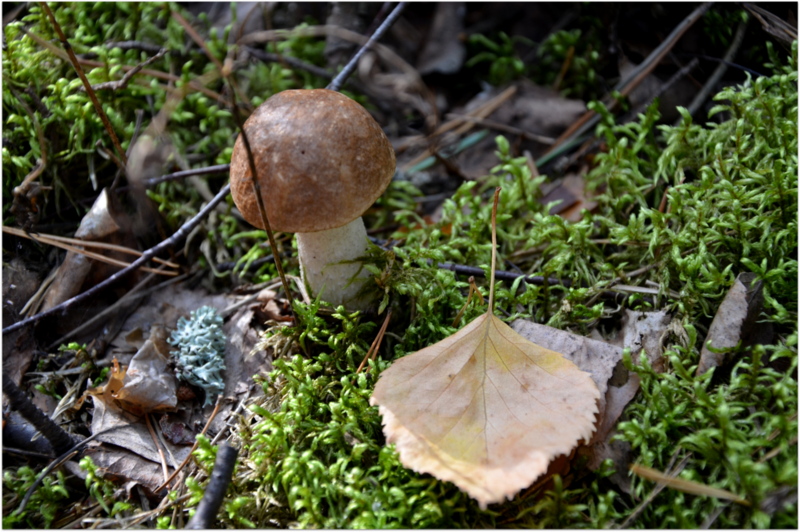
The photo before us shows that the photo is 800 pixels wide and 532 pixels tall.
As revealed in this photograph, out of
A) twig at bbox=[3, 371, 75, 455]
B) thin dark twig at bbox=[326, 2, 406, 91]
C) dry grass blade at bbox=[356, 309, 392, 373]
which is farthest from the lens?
thin dark twig at bbox=[326, 2, 406, 91]

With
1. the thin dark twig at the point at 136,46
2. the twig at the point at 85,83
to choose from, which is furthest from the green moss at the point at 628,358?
the thin dark twig at the point at 136,46

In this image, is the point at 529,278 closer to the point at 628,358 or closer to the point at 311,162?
the point at 628,358

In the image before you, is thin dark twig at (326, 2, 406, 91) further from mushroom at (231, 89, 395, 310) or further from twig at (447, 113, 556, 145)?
twig at (447, 113, 556, 145)

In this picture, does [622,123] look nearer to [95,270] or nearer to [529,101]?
[529,101]

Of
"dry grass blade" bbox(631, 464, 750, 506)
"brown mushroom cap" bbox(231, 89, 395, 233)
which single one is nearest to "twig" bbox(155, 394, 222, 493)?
"brown mushroom cap" bbox(231, 89, 395, 233)

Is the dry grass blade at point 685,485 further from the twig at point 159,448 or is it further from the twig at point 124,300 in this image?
the twig at point 124,300

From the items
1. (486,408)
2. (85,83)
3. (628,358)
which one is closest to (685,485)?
(628,358)
